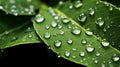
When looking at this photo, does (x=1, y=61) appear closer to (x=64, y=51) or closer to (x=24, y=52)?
(x=24, y=52)

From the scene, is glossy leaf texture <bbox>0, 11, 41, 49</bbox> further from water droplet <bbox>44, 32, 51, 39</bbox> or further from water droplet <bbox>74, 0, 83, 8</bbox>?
water droplet <bbox>74, 0, 83, 8</bbox>

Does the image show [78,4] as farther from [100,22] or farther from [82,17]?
[100,22]

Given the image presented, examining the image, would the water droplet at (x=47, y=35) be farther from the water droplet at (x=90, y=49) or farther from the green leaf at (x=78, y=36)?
the water droplet at (x=90, y=49)

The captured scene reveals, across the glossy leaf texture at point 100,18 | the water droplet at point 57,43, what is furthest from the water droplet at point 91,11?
the water droplet at point 57,43

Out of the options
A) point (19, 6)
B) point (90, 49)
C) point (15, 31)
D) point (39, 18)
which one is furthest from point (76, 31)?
point (19, 6)

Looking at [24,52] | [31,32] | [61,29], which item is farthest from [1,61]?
[61,29]
